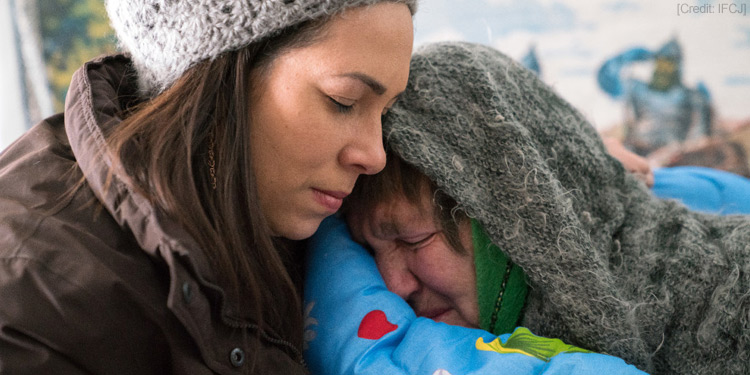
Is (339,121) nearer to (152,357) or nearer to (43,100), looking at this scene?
(152,357)

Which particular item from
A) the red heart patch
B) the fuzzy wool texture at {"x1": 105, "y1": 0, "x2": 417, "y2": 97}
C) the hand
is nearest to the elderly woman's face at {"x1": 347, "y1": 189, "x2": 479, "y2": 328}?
the red heart patch

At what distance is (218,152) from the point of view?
809 millimetres

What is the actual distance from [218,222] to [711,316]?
2.37 feet

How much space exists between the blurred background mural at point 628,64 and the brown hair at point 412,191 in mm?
990

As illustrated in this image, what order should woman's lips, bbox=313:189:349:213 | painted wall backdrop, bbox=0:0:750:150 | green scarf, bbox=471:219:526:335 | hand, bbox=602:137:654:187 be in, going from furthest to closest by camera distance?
1. painted wall backdrop, bbox=0:0:750:150
2. hand, bbox=602:137:654:187
3. green scarf, bbox=471:219:526:335
4. woman's lips, bbox=313:189:349:213

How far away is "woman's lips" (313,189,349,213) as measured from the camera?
88 cm

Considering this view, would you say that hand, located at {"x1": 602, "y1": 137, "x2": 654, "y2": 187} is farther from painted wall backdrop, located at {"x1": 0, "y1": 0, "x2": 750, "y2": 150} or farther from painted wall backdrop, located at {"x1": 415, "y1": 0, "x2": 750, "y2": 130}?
painted wall backdrop, located at {"x1": 0, "y1": 0, "x2": 750, "y2": 150}

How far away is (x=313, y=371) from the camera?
97cm

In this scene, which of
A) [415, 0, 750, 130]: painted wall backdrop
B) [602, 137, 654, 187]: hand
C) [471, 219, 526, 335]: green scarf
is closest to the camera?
[471, 219, 526, 335]: green scarf

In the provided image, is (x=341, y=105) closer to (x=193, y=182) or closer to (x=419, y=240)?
(x=193, y=182)

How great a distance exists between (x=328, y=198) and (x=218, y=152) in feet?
0.57

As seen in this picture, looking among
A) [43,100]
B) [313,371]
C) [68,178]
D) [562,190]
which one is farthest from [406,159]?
[43,100]

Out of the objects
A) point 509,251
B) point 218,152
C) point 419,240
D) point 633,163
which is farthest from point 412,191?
point 633,163

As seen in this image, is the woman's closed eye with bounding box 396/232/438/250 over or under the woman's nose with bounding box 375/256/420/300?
over
